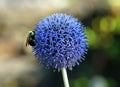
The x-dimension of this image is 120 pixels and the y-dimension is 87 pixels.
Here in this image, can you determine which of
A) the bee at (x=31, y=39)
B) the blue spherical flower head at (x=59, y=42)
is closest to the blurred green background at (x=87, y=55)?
the bee at (x=31, y=39)

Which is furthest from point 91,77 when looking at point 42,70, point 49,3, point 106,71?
point 49,3

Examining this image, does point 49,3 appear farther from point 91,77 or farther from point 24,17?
point 91,77

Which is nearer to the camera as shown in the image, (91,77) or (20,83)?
(91,77)

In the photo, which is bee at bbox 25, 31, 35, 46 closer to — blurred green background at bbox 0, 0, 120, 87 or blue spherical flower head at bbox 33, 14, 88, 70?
blue spherical flower head at bbox 33, 14, 88, 70

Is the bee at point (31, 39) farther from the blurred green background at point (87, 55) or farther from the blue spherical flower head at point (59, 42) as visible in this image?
the blurred green background at point (87, 55)

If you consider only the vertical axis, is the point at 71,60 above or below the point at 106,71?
below

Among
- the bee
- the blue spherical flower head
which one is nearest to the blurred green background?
the bee
